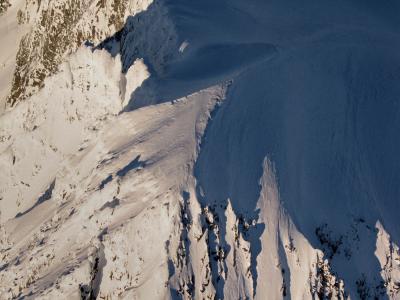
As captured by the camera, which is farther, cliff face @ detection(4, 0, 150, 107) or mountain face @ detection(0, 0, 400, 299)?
cliff face @ detection(4, 0, 150, 107)

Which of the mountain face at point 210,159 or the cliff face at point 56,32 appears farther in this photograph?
the cliff face at point 56,32

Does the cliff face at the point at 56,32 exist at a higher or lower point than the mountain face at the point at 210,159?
higher

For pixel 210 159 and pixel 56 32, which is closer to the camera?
pixel 210 159

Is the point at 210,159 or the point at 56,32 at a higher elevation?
the point at 56,32

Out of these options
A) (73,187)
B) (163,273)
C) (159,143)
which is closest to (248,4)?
(159,143)

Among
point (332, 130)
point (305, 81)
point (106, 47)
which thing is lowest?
point (332, 130)

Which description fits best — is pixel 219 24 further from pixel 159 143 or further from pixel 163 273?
pixel 163 273

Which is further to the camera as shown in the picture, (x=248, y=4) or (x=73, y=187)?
(x=248, y=4)

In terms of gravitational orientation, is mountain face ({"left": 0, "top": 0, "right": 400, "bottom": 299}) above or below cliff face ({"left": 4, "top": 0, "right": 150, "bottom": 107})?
below
